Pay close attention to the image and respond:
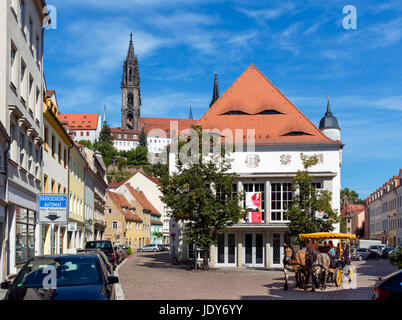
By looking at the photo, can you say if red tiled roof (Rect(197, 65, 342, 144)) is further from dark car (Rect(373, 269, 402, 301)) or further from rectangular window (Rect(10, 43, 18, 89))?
dark car (Rect(373, 269, 402, 301))

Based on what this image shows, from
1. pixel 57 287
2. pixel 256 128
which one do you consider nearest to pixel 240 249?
pixel 256 128

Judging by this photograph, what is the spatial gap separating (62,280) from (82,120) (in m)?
191

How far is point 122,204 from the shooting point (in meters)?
82.3

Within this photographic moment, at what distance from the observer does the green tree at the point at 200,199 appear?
106 ft

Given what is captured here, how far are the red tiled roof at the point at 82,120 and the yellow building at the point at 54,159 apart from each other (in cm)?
15905

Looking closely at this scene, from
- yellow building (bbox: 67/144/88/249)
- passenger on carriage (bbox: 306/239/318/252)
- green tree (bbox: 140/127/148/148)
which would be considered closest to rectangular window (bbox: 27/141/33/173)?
passenger on carriage (bbox: 306/239/318/252)

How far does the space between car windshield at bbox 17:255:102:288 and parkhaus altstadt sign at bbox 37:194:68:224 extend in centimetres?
561

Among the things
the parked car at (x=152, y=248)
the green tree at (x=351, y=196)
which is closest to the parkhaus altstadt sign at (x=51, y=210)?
the parked car at (x=152, y=248)

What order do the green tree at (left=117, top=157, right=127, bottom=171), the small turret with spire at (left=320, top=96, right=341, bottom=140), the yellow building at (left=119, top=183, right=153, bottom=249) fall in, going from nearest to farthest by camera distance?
the small turret with spire at (left=320, top=96, right=341, bottom=140)
the yellow building at (left=119, top=183, right=153, bottom=249)
the green tree at (left=117, top=157, right=127, bottom=171)

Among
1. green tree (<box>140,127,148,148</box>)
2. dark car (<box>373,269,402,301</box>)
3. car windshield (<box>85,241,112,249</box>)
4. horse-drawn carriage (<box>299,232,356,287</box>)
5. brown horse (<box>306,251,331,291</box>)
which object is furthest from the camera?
green tree (<box>140,127,148,148</box>)

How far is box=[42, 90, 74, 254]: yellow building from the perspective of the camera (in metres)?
30.3

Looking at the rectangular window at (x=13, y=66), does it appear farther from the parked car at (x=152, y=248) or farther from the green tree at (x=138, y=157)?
the green tree at (x=138, y=157)

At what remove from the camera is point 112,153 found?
17538 centimetres
